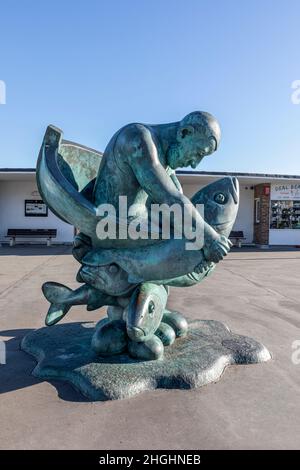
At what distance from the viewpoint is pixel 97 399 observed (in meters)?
2.17

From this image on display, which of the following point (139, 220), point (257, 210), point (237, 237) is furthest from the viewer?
point (257, 210)

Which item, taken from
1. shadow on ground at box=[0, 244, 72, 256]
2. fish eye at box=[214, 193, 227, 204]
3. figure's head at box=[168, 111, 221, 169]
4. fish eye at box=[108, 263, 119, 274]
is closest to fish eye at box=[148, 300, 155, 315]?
fish eye at box=[108, 263, 119, 274]

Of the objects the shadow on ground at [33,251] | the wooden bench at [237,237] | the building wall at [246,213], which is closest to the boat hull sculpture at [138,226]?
the shadow on ground at [33,251]

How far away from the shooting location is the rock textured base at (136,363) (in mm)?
2283

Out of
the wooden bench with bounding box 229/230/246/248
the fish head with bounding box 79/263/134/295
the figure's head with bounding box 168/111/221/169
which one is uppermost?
the figure's head with bounding box 168/111/221/169

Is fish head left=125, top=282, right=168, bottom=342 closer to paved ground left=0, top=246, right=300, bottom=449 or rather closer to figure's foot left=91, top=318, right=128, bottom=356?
figure's foot left=91, top=318, right=128, bottom=356

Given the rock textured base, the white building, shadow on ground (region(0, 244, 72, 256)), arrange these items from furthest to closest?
the white building → shadow on ground (region(0, 244, 72, 256)) → the rock textured base

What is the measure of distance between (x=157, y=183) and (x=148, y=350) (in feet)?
3.69

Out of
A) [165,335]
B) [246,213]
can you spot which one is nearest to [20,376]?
[165,335]

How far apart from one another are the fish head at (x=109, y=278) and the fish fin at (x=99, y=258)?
0.02 meters

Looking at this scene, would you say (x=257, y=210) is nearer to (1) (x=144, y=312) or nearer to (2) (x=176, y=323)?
(2) (x=176, y=323)

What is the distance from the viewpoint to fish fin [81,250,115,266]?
8.82ft

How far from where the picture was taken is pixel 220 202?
2.83m

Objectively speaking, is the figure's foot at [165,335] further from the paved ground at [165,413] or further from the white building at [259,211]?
the white building at [259,211]
